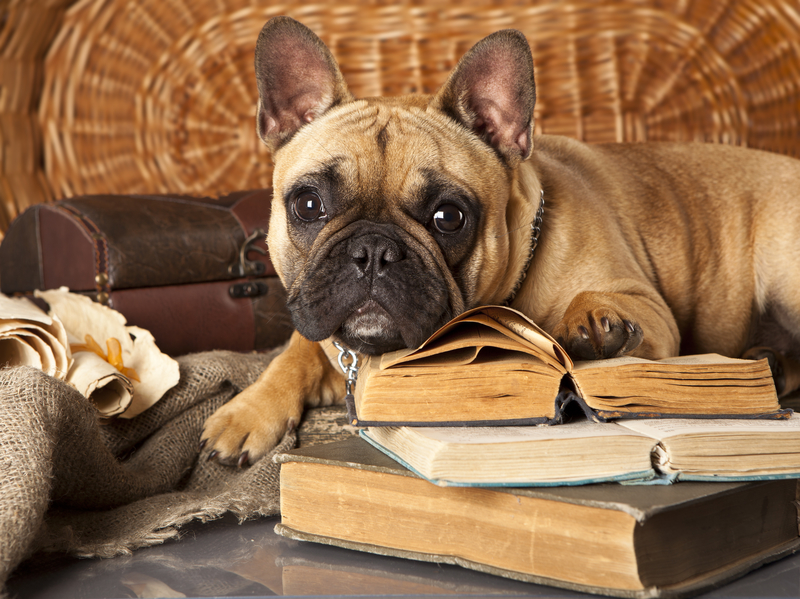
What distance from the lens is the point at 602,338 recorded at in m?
1.19

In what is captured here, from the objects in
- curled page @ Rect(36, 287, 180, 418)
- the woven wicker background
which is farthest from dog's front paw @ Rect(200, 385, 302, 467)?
the woven wicker background

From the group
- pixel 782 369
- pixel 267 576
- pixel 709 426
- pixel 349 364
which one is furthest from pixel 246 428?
pixel 782 369

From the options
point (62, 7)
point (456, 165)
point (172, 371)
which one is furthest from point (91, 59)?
point (456, 165)

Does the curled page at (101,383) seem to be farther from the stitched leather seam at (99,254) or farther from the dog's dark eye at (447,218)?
the dog's dark eye at (447,218)

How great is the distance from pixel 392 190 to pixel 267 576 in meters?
0.75

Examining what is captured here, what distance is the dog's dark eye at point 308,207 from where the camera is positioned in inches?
56.0

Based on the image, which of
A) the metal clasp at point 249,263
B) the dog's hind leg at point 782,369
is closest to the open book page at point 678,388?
the dog's hind leg at point 782,369

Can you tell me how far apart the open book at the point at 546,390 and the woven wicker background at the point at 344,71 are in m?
2.30

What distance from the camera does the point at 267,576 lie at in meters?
0.92

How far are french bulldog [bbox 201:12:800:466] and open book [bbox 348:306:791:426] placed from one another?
0.22 metres

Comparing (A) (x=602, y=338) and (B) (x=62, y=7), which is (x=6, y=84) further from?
(A) (x=602, y=338)

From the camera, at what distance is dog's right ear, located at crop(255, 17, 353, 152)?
1.51 meters

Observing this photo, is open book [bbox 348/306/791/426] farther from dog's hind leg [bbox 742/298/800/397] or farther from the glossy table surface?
dog's hind leg [bbox 742/298/800/397]

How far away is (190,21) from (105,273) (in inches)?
64.6
